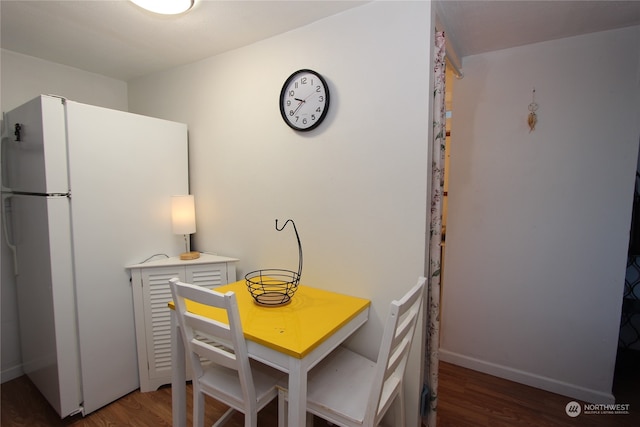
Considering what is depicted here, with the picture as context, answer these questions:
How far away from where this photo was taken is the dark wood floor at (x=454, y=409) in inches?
69.6

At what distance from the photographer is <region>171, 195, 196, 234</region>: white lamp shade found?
2.12 metres

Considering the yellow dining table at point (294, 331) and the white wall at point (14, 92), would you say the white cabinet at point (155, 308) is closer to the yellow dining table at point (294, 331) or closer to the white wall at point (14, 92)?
the yellow dining table at point (294, 331)

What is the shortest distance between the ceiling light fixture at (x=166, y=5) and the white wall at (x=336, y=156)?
53 cm

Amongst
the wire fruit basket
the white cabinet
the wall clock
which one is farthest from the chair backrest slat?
the white cabinet

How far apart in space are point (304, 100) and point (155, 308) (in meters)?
1.65

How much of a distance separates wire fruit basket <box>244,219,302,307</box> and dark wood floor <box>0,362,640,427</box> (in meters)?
0.78

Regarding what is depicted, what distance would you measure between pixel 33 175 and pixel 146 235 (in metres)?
0.67

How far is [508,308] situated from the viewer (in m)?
2.16

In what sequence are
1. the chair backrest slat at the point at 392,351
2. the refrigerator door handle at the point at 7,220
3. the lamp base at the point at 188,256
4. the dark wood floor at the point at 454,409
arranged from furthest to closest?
1. the lamp base at the point at 188,256
2. the refrigerator door handle at the point at 7,220
3. the dark wood floor at the point at 454,409
4. the chair backrest slat at the point at 392,351

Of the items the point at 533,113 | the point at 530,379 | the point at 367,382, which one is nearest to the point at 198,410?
the point at 367,382

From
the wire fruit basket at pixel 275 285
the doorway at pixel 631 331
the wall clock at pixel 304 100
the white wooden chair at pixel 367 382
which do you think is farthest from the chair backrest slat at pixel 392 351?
the doorway at pixel 631 331

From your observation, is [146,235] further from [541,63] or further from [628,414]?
[628,414]

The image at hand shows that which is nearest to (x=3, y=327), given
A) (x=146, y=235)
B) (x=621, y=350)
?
(x=146, y=235)

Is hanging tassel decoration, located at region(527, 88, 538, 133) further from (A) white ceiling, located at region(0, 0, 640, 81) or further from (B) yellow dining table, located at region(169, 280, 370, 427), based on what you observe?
(B) yellow dining table, located at region(169, 280, 370, 427)
